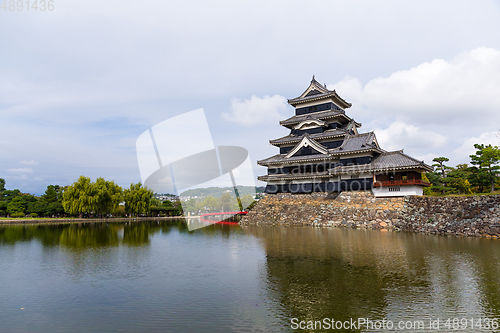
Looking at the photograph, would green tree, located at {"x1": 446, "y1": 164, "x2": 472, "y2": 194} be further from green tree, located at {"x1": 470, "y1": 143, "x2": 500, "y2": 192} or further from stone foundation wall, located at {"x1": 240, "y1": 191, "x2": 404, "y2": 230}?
stone foundation wall, located at {"x1": 240, "y1": 191, "x2": 404, "y2": 230}

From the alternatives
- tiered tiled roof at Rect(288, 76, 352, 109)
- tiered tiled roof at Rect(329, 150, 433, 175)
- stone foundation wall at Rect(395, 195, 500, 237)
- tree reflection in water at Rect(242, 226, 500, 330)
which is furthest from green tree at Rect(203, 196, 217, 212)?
tree reflection in water at Rect(242, 226, 500, 330)

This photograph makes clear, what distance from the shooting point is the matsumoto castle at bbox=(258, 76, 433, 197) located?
30.3m

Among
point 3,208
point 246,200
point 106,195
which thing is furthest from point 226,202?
point 3,208

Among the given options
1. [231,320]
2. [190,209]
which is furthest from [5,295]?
[190,209]

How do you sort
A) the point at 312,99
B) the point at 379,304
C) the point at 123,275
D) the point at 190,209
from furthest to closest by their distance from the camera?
the point at 190,209, the point at 312,99, the point at 123,275, the point at 379,304

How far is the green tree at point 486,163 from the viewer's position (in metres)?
31.1

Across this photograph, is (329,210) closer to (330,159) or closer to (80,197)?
(330,159)

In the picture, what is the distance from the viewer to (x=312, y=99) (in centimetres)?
4066

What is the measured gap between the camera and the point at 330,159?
35.6 m

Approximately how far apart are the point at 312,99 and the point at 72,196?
42.6m

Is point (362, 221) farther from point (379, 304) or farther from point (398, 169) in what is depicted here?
point (379, 304)

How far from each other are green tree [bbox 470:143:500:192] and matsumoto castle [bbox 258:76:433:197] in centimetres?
689

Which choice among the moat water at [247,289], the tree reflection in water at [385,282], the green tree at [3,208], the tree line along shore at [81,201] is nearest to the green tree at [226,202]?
the tree line along shore at [81,201]

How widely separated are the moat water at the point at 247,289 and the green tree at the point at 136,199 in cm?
4146
